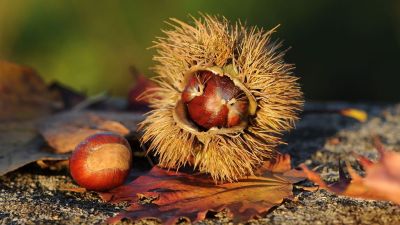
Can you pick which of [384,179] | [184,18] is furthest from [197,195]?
[184,18]

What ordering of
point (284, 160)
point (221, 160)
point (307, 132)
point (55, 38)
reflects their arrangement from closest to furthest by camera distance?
point (221, 160) < point (284, 160) < point (307, 132) < point (55, 38)

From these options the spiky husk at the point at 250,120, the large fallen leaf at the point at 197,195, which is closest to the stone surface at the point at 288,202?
the large fallen leaf at the point at 197,195

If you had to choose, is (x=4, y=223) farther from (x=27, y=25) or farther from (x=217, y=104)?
(x=27, y=25)

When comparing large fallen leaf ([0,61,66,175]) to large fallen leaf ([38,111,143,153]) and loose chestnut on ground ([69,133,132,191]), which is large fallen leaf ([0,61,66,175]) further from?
loose chestnut on ground ([69,133,132,191])

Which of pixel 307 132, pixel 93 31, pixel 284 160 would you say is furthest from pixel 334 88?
pixel 284 160

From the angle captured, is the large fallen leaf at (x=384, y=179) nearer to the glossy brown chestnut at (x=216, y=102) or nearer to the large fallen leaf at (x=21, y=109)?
the glossy brown chestnut at (x=216, y=102)

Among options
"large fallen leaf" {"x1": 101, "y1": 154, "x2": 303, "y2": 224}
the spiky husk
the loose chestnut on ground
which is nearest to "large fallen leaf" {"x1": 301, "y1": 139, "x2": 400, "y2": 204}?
"large fallen leaf" {"x1": 101, "y1": 154, "x2": 303, "y2": 224}

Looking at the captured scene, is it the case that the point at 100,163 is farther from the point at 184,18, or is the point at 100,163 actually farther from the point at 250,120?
the point at 184,18
